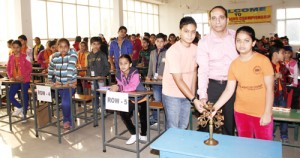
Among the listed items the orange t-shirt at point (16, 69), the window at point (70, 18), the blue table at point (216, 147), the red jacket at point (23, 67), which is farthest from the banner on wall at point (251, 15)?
the blue table at point (216, 147)

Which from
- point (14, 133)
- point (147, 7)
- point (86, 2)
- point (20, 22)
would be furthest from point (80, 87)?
point (147, 7)

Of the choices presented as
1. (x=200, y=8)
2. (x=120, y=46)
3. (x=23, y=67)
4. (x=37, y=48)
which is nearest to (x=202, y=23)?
(x=200, y=8)

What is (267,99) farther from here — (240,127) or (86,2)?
(86,2)

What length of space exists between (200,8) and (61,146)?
1546 cm

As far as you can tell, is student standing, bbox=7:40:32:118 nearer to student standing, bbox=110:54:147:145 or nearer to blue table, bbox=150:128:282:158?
student standing, bbox=110:54:147:145

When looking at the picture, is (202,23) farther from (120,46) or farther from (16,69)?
(16,69)

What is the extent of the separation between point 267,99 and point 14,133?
384 centimetres

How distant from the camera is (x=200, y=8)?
1744 cm

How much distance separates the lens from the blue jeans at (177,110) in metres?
2.55

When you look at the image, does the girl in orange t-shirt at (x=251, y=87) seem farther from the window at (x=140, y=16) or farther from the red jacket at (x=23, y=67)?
the window at (x=140, y=16)

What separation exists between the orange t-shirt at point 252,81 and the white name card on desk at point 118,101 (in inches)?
50.8

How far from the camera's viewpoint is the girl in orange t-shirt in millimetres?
2070

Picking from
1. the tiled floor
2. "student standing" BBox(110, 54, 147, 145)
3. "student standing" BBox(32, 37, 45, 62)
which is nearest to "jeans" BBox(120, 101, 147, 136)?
"student standing" BBox(110, 54, 147, 145)

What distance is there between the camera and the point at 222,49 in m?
2.40
